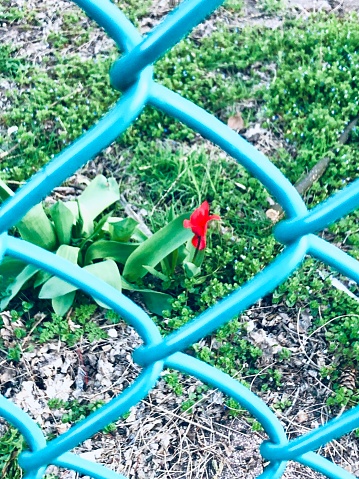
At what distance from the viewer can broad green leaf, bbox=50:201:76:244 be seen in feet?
6.20

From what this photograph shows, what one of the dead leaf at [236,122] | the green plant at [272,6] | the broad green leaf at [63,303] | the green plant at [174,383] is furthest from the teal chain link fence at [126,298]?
the green plant at [272,6]

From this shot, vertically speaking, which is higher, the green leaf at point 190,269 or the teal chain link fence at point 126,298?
the green leaf at point 190,269

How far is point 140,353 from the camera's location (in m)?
0.76

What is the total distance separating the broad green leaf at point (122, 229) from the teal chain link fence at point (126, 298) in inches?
39.6

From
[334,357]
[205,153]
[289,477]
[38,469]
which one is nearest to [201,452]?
[289,477]

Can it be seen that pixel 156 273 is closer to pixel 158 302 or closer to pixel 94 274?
pixel 158 302

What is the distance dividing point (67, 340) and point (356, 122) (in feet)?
4.67

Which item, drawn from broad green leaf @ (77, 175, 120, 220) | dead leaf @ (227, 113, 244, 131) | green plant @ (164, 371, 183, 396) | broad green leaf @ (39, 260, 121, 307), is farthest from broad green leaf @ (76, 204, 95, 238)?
dead leaf @ (227, 113, 244, 131)

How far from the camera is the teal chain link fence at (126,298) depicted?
46 cm

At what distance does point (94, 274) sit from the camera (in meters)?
1.87

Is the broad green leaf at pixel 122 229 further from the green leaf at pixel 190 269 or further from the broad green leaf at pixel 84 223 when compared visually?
the green leaf at pixel 190 269

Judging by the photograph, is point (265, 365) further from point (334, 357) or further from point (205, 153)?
point (205, 153)

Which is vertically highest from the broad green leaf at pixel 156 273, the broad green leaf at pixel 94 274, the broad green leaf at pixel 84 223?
the broad green leaf at pixel 84 223

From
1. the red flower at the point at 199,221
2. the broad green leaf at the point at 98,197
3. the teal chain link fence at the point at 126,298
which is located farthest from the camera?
the broad green leaf at the point at 98,197
